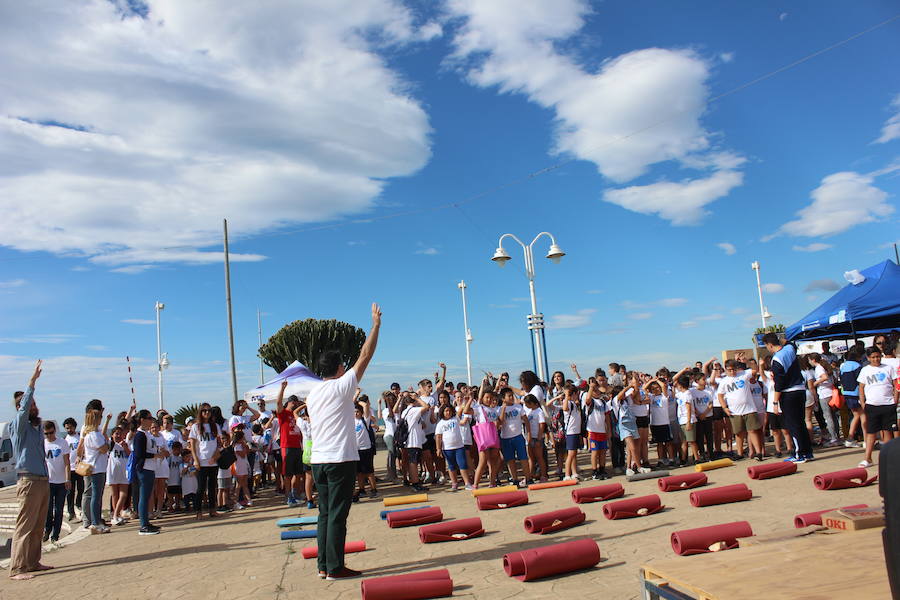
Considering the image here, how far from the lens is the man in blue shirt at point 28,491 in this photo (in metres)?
6.96

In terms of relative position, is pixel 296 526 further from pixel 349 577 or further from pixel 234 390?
pixel 234 390

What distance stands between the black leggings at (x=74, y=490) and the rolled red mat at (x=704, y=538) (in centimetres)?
1127

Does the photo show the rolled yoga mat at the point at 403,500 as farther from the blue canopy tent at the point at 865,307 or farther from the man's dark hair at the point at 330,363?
the blue canopy tent at the point at 865,307

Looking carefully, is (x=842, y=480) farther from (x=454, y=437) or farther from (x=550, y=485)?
(x=454, y=437)

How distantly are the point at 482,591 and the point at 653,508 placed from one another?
3.45m

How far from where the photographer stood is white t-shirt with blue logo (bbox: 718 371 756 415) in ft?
35.6

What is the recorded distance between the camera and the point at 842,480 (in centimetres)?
788

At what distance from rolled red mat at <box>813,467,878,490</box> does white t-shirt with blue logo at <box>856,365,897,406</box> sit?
5.13ft

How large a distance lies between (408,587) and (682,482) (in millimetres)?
5850

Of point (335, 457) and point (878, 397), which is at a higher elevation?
point (335, 457)

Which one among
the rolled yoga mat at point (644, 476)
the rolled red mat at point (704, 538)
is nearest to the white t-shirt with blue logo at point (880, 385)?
the rolled yoga mat at point (644, 476)

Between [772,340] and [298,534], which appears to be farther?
[772,340]

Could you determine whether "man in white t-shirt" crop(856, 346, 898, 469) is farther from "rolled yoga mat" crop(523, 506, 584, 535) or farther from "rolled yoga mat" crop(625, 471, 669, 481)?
"rolled yoga mat" crop(523, 506, 584, 535)

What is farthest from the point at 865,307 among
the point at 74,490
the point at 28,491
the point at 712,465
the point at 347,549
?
the point at 74,490
